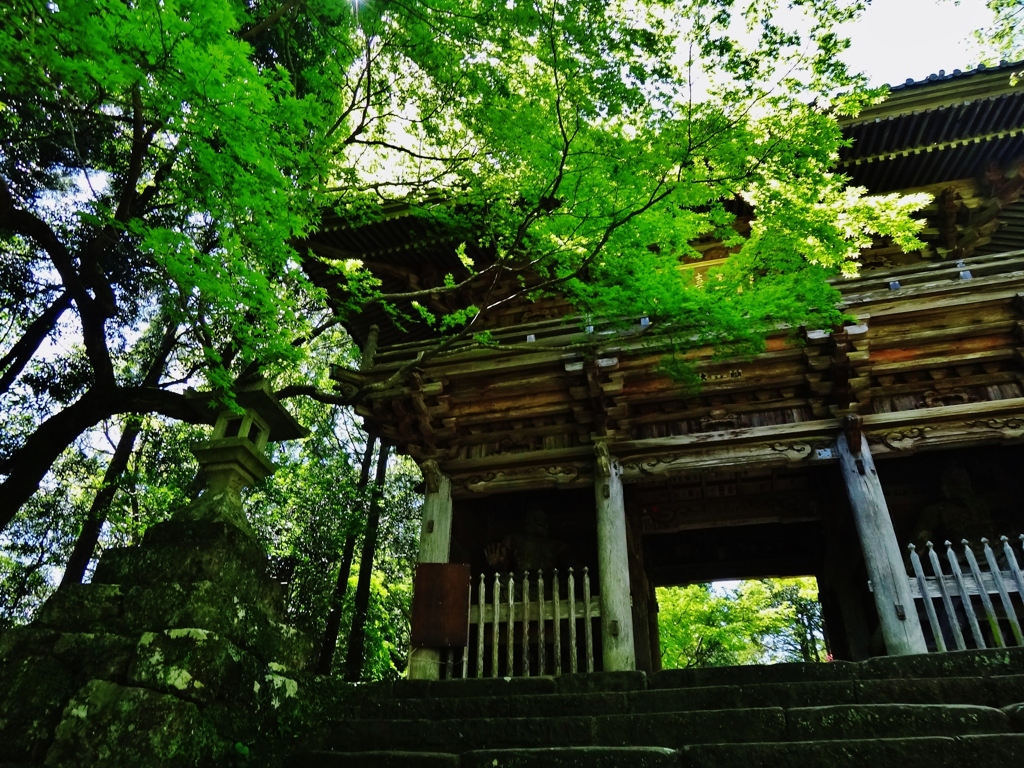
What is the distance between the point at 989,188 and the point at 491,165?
6333 millimetres

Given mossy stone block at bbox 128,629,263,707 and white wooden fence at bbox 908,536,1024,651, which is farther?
white wooden fence at bbox 908,536,1024,651

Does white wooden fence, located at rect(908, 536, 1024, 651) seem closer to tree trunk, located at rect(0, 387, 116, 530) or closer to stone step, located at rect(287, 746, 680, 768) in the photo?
stone step, located at rect(287, 746, 680, 768)

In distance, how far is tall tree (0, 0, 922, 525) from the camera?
407cm

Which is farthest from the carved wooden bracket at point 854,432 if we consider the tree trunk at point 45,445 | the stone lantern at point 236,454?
the tree trunk at point 45,445

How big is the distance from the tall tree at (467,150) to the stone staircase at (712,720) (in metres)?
2.99

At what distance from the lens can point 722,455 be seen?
7227mm

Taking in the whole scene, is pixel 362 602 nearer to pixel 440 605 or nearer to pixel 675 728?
pixel 440 605

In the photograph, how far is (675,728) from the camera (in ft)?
11.1

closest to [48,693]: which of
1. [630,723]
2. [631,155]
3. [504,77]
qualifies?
[630,723]

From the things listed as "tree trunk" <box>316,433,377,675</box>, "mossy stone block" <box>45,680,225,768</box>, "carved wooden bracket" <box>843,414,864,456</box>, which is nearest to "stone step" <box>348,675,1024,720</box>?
"mossy stone block" <box>45,680,225,768</box>

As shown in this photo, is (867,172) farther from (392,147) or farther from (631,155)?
(392,147)

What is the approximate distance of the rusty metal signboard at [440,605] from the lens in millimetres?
6566

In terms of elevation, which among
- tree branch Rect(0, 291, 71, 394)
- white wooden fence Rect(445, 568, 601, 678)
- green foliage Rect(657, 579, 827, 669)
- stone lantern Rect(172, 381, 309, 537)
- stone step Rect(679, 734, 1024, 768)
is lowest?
stone step Rect(679, 734, 1024, 768)

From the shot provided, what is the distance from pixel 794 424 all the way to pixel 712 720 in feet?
14.8
